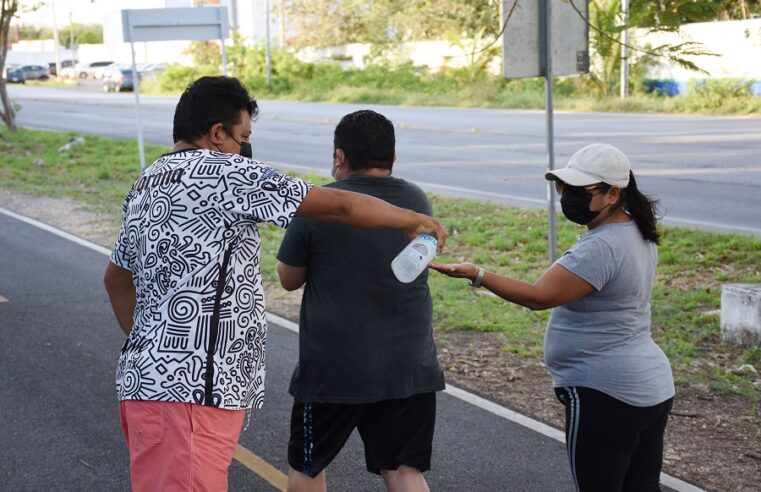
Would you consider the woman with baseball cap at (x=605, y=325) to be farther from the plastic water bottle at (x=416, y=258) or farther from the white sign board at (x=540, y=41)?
the white sign board at (x=540, y=41)

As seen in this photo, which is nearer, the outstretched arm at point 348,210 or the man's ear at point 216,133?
the outstretched arm at point 348,210

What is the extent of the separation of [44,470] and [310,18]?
5600cm

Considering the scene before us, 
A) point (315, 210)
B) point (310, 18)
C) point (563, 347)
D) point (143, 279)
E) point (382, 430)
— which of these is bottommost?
point (382, 430)

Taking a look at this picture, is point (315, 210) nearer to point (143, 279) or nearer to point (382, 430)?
point (143, 279)

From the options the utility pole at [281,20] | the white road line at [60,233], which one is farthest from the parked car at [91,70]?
the white road line at [60,233]

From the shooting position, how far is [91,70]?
247ft

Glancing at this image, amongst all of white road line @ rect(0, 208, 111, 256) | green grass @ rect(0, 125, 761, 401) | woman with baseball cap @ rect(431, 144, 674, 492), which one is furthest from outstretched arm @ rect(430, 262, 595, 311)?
white road line @ rect(0, 208, 111, 256)

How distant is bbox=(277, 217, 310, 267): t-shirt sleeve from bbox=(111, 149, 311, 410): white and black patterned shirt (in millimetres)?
601

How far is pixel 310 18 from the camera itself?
59.3 metres

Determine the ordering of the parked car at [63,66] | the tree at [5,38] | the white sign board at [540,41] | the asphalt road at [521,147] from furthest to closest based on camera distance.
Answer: the parked car at [63,66] < the tree at [5,38] < the asphalt road at [521,147] < the white sign board at [540,41]

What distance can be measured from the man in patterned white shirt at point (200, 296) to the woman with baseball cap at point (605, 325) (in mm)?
603

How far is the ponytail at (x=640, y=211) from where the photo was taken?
360cm

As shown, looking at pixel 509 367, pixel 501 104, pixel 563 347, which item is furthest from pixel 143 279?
pixel 501 104

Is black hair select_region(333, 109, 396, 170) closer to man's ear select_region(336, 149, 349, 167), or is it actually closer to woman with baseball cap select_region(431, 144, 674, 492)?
man's ear select_region(336, 149, 349, 167)
